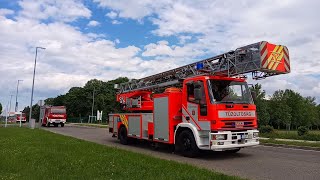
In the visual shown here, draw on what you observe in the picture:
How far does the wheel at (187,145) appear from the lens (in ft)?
39.7

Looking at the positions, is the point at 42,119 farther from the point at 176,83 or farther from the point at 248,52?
the point at 248,52

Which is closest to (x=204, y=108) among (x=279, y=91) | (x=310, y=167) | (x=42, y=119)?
(x=310, y=167)

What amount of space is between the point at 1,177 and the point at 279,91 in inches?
3744

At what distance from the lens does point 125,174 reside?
308 inches

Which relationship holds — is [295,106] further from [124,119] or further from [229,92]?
[229,92]

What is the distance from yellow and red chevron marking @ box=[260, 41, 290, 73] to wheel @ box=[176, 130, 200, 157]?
137 inches

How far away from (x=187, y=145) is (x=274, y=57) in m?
4.27

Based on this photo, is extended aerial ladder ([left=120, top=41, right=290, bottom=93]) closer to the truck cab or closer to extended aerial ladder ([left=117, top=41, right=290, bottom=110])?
extended aerial ladder ([left=117, top=41, right=290, bottom=110])

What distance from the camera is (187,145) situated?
40.9 ft

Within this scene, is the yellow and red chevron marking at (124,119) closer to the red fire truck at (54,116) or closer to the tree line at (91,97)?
the red fire truck at (54,116)

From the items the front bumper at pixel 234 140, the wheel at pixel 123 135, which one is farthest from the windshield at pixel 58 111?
the front bumper at pixel 234 140

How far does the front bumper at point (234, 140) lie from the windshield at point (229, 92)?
109 cm

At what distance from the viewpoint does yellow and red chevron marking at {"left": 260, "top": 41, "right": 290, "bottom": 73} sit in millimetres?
11398

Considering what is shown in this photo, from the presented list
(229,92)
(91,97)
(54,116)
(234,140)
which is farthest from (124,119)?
(91,97)
